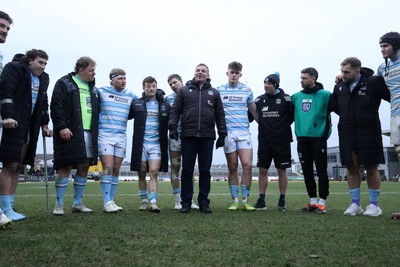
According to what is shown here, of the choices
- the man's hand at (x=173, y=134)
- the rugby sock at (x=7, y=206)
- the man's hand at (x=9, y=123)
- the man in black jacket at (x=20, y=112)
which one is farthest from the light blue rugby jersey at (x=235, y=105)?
the rugby sock at (x=7, y=206)

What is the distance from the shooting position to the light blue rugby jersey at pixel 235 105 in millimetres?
6512

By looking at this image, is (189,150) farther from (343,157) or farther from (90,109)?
(343,157)

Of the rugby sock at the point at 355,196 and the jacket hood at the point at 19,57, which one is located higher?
the jacket hood at the point at 19,57

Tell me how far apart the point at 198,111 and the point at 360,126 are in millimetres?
2408

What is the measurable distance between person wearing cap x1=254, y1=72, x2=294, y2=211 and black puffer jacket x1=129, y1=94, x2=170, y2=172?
5.36 ft

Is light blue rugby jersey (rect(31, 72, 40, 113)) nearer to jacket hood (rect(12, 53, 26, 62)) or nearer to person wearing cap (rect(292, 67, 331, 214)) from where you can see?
jacket hood (rect(12, 53, 26, 62))

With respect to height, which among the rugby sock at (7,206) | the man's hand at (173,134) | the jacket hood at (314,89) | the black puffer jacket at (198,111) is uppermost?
the jacket hood at (314,89)

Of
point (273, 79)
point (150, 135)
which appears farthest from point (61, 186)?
point (273, 79)

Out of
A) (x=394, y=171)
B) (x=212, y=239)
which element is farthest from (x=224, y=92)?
Result: (x=394, y=171)

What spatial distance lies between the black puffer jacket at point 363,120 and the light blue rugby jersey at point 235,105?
155cm

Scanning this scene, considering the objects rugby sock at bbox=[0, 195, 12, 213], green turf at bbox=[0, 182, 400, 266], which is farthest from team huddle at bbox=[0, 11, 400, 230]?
green turf at bbox=[0, 182, 400, 266]

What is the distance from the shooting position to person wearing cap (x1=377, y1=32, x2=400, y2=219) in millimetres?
4953

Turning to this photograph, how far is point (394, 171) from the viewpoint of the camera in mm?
65750

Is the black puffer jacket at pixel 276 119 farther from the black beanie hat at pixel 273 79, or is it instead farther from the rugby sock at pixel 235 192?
the rugby sock at pixel 235 192
